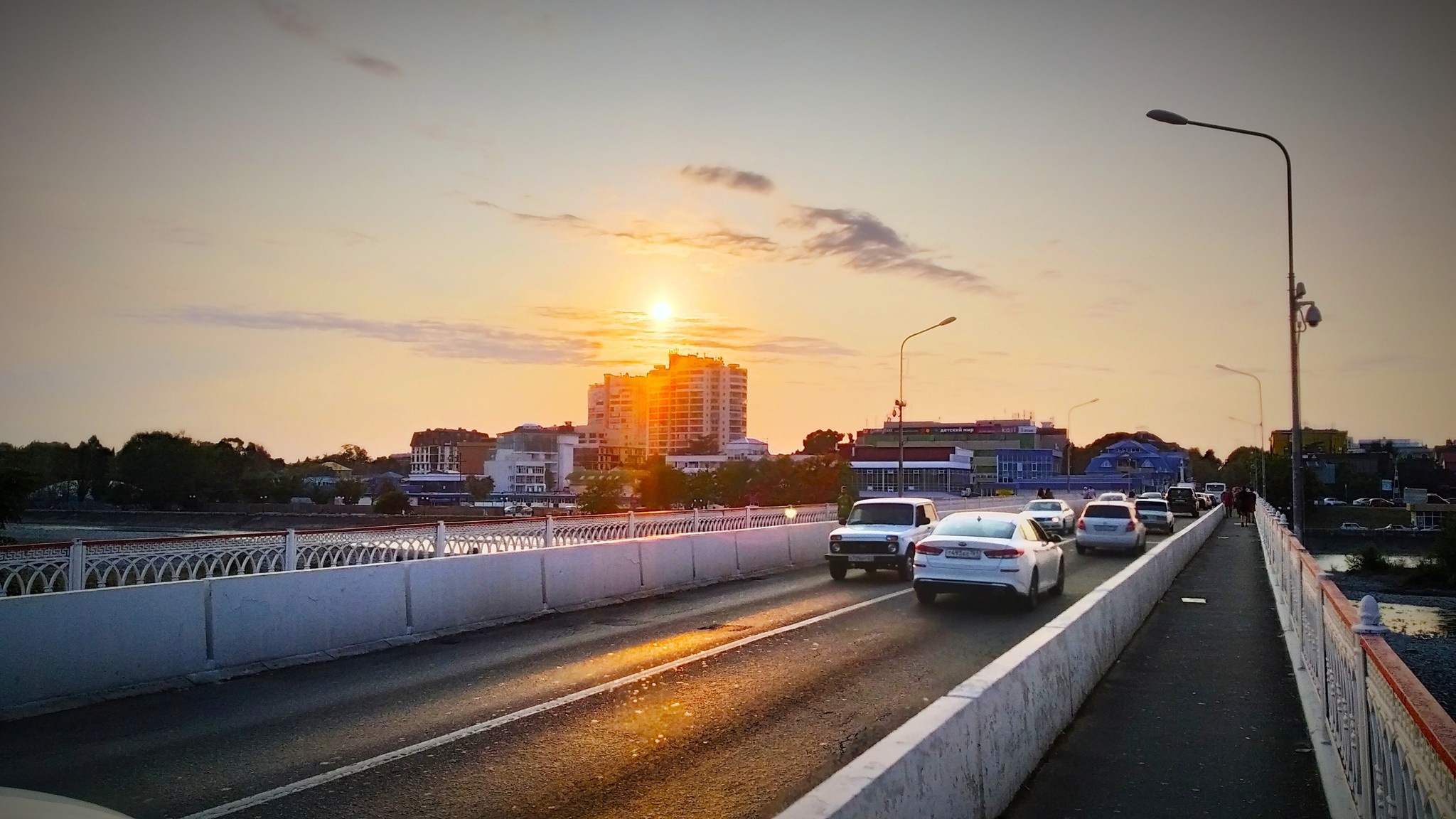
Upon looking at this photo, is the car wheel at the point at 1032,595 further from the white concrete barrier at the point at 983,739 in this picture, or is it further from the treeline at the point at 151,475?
the treeline at the point at 151,475

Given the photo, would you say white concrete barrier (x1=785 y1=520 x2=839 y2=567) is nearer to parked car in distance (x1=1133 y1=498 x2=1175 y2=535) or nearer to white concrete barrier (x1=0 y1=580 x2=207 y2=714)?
white concrete barrier (x1=0 y1=580 x2=207 y2=714)

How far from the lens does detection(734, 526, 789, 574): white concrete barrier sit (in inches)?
857

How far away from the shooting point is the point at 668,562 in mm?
19062

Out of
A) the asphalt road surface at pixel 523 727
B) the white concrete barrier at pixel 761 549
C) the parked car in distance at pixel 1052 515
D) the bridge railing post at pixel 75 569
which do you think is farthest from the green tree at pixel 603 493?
the bridge railing post at pixel 75 569

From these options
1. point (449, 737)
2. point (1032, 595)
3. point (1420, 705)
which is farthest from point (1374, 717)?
point (1032, 595)

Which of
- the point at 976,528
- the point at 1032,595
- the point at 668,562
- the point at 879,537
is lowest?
the point at 1032,595

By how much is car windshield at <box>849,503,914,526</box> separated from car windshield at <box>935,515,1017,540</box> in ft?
13.2

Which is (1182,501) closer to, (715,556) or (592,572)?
(715,556)

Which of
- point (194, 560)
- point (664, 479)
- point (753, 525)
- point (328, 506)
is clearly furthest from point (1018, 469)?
point (194, 560)

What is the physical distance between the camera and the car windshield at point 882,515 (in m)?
21.1

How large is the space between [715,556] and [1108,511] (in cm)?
1339

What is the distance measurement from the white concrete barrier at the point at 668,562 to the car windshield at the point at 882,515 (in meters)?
3.62

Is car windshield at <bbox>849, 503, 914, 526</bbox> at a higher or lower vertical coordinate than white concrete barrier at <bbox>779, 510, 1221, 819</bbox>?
higher

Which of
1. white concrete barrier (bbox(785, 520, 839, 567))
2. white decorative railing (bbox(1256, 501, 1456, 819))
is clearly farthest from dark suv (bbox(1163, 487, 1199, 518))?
white decorative railing (bbox(1256, 501, 1456, 819))
